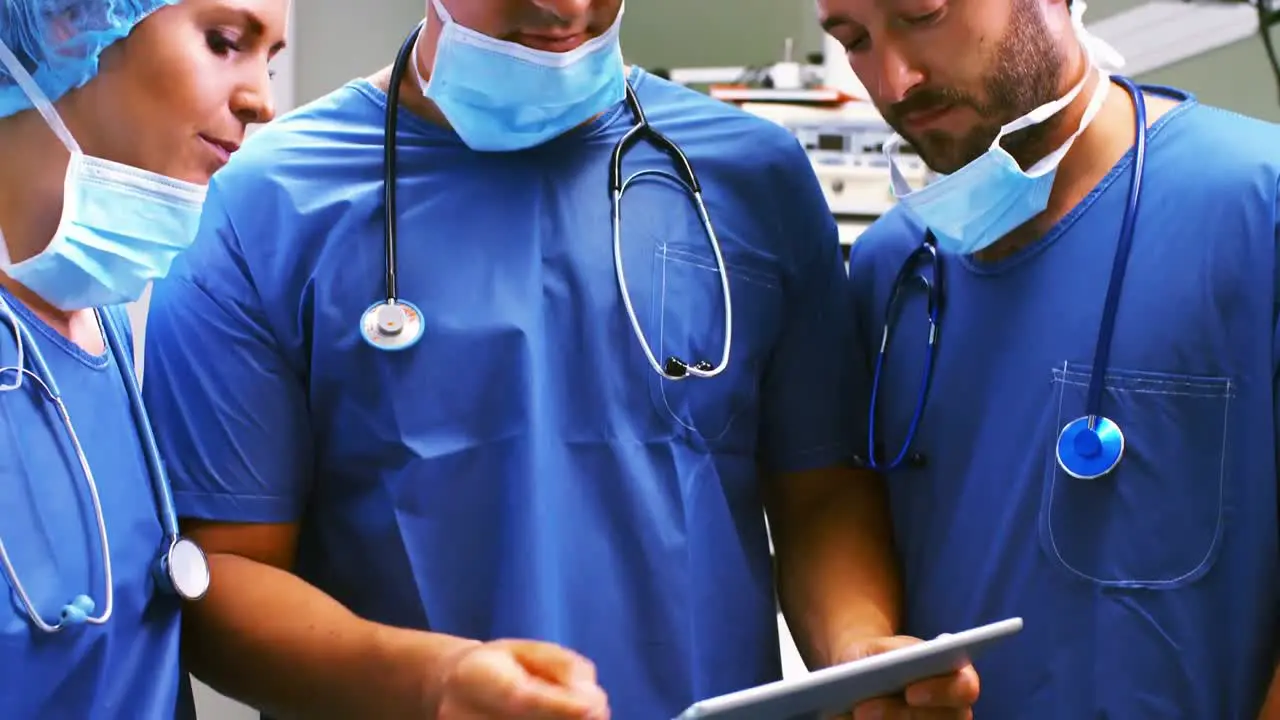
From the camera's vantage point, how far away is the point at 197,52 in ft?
3.19

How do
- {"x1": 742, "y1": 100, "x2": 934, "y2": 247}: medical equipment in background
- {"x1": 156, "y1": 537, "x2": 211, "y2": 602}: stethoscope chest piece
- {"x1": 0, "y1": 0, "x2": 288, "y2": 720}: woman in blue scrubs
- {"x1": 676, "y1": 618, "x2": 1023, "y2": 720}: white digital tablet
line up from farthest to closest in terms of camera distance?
{"x1": 742, "y1": 100, "x2": 934, "y2": 247}: medical equipment in background < {"x1": 156, "y1": 537, "x2": 211, "y2": 602}: stethoscope chest piece < {"x1": 0, "y1": 0, "x2": 288, "y2": 720}: woman in blue scrubs < {"x1": 676, "y1": 618, "x2": 1023, "y2": 720}: white digital tablet

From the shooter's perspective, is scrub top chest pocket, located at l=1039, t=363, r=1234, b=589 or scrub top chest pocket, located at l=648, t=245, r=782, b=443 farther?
scrub top chest pocket, located at l=648, t=245, r=782, b=443

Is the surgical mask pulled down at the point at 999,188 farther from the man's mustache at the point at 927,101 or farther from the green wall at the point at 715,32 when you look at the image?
the green wall at the point at 715,32

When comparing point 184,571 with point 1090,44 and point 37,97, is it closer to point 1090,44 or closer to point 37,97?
point 37,97

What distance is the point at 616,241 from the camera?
1.16 metres

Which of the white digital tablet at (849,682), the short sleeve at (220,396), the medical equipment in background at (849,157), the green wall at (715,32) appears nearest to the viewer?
the white digital tablet at (849,682)

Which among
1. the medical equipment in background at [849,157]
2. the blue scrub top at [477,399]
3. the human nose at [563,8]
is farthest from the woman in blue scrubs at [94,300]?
the medical equipment in background at [849,157]

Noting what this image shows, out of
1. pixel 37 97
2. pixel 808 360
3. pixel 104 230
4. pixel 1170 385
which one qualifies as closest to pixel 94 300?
pixel 104 230

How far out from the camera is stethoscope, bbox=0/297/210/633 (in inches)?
33.3

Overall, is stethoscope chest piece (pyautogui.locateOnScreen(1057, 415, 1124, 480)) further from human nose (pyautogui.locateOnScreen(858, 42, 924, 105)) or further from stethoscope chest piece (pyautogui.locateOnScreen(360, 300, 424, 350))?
stethoscope chest piece (pyautogui.locateOnScreen(360, 300, 424, 350))

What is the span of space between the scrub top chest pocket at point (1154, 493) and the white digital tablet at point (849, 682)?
201mm

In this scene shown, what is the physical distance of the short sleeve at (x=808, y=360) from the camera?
127cm

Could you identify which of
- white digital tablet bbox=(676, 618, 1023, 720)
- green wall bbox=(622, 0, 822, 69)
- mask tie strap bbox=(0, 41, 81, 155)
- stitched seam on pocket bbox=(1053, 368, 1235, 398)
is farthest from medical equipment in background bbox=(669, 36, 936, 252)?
mask tie strap bbox=(0, 41, 81, 155)

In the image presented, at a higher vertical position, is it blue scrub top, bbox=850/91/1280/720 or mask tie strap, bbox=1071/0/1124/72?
mask tie strap, bbox=1071/0/1124/72
